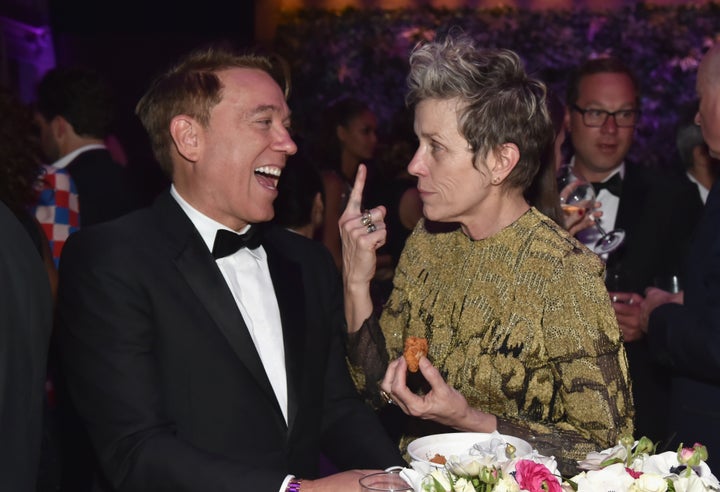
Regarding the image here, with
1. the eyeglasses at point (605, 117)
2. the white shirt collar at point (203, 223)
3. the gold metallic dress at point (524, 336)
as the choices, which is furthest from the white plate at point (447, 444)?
the eyeglasses at point (605, 117)

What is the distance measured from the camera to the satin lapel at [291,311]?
2.38 m

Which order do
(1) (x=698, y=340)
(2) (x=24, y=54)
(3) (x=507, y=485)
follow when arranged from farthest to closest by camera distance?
(2) (x=24, y=54) < (1) (x=698, y=340) < (3) (x=507, y=485)

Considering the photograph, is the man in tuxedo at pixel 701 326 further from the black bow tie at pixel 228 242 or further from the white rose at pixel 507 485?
the white rose at pixel 507 485

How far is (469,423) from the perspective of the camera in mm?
2186

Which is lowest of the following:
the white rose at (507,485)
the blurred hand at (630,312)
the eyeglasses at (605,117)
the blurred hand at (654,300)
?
the blurred hand at (630,312)

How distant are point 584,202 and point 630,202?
1.92ft

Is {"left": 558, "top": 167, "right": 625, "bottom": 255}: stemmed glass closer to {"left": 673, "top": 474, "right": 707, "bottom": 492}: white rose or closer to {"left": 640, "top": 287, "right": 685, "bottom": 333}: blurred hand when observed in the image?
{"left": 640, "top": 287, "right": 685, "bottom": 333}: blurred hand

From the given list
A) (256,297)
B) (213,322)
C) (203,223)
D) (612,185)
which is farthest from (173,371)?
(612,185)

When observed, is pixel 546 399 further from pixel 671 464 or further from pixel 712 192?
pixel 712 192

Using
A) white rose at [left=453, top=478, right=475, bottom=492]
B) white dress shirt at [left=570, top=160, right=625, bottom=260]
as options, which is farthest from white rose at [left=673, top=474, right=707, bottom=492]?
white dress shirt at [left=570, top=160, right=625, bottom=260]

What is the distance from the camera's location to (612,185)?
4.00m

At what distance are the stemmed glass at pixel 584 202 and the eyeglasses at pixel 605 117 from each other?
0.61m

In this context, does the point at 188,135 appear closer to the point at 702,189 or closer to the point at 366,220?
the point at 366,220

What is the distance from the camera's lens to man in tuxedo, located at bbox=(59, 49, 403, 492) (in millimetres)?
2145
